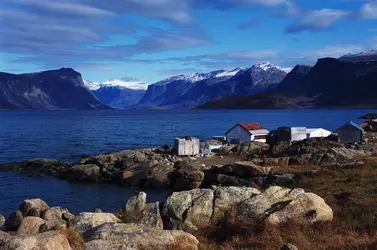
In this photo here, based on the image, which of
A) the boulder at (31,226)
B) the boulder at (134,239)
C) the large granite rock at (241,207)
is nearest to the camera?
the boulder at (134,239)

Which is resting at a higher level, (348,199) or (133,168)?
(348,199)

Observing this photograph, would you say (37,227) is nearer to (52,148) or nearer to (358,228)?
(358,228)

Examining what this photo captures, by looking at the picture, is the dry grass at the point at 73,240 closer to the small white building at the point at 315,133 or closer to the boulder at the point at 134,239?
the boulder at the point at 134,239

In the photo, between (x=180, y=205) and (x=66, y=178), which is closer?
(x=180, y=205)

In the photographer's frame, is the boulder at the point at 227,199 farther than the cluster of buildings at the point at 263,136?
No

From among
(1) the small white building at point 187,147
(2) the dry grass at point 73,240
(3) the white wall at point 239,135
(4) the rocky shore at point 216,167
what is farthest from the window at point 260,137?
(2) the dry grass at point 73,240

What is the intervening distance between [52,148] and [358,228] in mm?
76775

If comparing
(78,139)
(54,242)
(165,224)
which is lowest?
(78,139)

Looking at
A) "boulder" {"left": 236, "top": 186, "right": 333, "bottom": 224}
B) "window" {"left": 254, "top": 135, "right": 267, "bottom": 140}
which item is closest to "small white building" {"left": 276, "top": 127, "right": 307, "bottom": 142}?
"window" {"left": 254, "top": 135, "right": 267, "bottom": 140}

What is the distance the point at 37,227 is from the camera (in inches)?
836

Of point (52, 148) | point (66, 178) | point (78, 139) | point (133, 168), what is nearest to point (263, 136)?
point (133, 168)

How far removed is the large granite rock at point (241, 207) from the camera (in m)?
14.6

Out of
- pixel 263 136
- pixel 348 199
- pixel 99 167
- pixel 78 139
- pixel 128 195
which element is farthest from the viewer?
pixel 78 139

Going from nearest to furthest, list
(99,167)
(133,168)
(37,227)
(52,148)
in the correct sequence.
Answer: (37,227) < (133,168) < (99,167) < (52,148)
